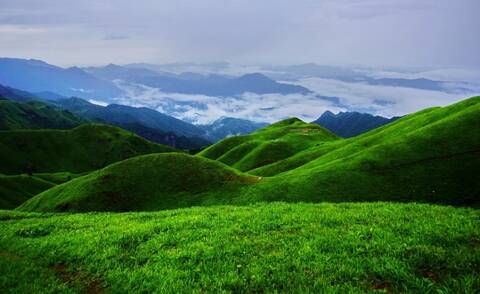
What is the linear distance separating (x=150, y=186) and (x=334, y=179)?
32136mm

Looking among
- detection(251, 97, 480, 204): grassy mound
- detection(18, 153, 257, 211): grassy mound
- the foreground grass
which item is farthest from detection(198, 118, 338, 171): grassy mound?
the foreground grass

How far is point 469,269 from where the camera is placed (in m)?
12.6

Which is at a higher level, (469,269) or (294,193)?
(469,269)

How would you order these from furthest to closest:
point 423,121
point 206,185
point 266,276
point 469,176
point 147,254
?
1. point 423,121
2. point 206,185
3. point 469,176
4. point 147,254
5. point 266,276

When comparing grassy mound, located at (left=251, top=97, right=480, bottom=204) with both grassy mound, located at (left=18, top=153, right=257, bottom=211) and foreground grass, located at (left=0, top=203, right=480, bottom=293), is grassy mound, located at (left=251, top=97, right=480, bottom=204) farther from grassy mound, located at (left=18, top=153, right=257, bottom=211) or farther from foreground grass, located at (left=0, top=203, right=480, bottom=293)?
foreground grass, located at (left=0, top=203, right=480, bottom=293)

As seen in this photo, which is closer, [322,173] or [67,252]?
[67,252]

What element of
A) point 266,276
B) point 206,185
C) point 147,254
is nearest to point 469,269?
point 266,276

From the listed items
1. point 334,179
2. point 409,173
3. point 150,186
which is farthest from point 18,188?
point 409,173

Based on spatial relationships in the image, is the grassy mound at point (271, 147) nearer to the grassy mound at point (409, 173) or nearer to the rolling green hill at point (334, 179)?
the rolling green hill at point (334, 179)

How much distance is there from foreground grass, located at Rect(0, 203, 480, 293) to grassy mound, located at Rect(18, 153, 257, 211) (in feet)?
123

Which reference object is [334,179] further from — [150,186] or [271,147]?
[271,147]

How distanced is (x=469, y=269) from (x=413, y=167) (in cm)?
4615

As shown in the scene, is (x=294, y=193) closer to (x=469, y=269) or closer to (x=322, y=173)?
(x=322, y=173)

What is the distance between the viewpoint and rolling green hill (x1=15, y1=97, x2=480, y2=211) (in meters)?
51.0
